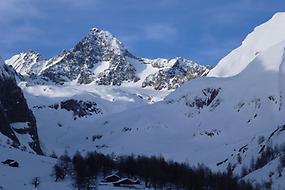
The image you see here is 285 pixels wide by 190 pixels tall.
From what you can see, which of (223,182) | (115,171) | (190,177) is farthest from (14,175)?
(223,182)

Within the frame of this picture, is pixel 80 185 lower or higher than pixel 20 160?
lower

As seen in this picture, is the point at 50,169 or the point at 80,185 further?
the point at 50,169

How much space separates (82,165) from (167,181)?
1878cm

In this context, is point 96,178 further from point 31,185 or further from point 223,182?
point 223,182

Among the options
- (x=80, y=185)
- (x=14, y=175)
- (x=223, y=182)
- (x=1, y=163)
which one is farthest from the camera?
(x=223, y=182)

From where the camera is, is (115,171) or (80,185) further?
(115,171)

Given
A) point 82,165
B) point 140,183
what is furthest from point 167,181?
point 82,165

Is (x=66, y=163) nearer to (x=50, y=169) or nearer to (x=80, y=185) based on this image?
(x=50, y=169)

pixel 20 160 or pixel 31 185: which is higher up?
pixel 20 160

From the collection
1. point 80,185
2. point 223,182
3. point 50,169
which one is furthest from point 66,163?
point 223,182

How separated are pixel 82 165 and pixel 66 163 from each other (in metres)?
10.7

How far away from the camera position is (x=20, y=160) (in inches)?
7347

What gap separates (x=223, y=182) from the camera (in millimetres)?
190000

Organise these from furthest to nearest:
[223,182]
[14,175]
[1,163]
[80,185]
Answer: [223,182]
[1,163]
[14,175]
[80,185]
